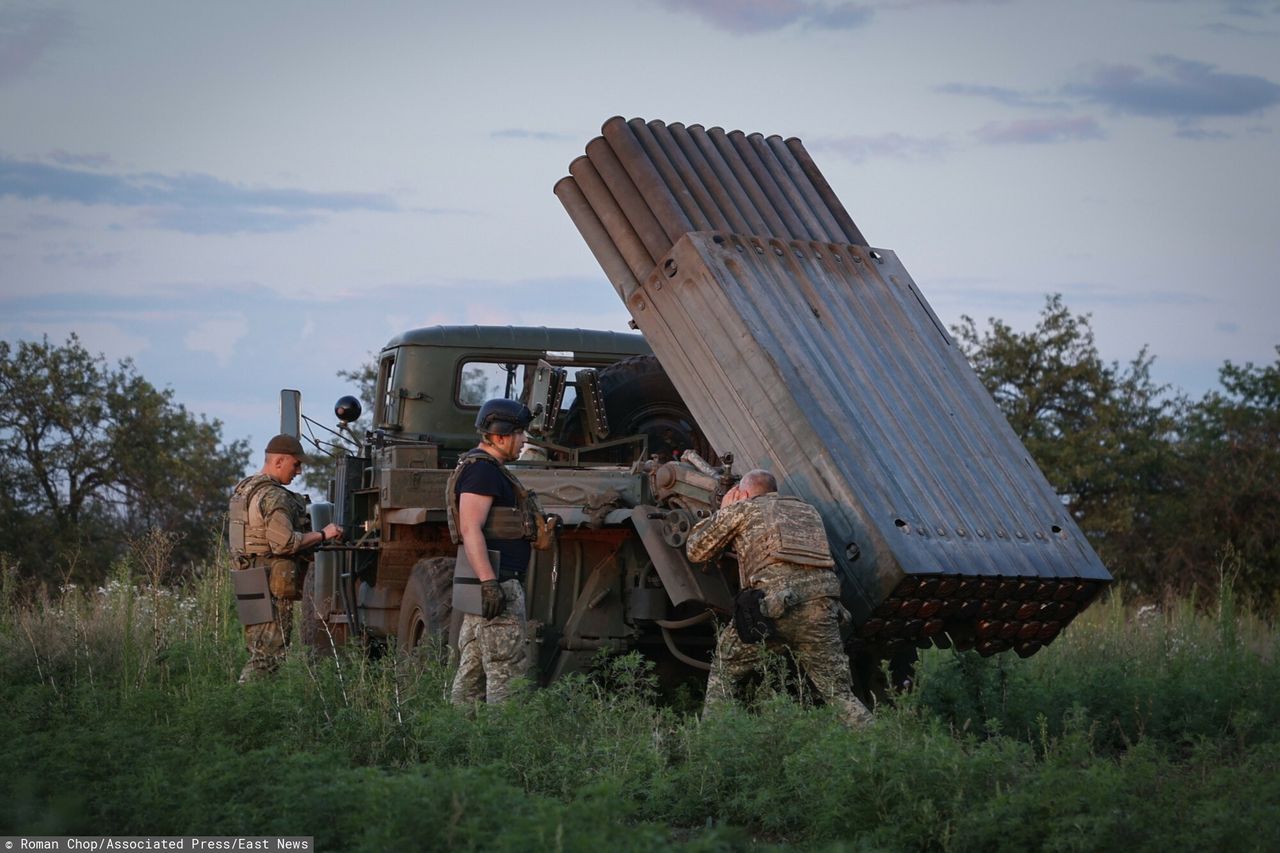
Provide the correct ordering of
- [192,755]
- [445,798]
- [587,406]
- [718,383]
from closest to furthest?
[445,798] < [192,755] < [718,383] < [587,406]

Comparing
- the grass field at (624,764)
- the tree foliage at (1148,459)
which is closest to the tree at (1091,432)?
the tree foliage at (1148,459)

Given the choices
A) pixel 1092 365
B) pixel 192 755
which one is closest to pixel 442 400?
pixel 192 755

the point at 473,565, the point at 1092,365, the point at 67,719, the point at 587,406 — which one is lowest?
the point at 67,719

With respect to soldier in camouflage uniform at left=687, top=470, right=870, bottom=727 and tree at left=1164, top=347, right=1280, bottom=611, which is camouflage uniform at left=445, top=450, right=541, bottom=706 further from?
tree at left=1164, top=347, right=1280, bottom=611

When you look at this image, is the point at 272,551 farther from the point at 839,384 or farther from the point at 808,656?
the point at 839,384

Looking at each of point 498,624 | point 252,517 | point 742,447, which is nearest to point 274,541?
point 252,517

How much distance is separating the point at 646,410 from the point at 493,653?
292 centimetres

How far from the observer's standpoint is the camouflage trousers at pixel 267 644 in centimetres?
988

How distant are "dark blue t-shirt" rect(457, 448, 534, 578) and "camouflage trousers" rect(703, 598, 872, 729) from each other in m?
1.18

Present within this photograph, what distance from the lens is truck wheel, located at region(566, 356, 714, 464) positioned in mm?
11000

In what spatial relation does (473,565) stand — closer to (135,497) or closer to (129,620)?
(129,620)

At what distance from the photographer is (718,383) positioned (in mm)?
9195

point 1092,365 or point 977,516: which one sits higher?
point 1092,365

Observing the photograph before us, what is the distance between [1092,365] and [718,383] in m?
15.4
